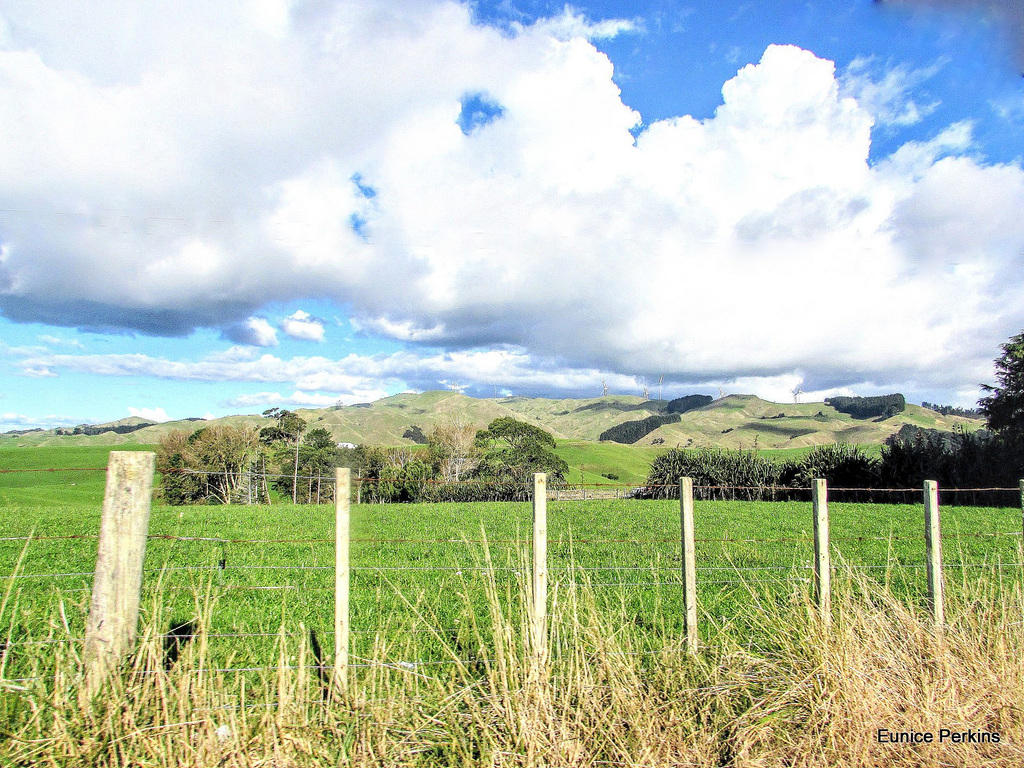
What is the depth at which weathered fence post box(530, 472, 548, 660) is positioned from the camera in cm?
400

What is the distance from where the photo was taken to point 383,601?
840 centimetres

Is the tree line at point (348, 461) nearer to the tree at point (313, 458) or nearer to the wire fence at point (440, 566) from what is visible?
the tree at point (313, 458)

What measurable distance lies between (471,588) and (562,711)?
5.58 m

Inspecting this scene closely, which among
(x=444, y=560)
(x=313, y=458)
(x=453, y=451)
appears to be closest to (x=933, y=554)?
(x=444, y=560)

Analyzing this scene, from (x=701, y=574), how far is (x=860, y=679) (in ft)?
22.1

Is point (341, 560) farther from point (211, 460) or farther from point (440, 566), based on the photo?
point (211, 460)

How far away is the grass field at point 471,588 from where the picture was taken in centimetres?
400

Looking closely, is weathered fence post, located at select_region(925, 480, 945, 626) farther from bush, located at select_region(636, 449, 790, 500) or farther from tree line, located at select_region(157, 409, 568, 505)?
bush, located at select_region(636, 449, 790, 500)

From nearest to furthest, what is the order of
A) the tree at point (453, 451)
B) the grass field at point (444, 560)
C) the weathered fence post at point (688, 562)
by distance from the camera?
the weathered fence post at point (688, 562)
the grass field at point (444, 560)
the tree at point (453, 451)

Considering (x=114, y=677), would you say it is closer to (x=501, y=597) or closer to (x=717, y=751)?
(x=717, y=751)

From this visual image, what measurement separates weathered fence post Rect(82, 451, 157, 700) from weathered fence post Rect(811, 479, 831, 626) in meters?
4.88

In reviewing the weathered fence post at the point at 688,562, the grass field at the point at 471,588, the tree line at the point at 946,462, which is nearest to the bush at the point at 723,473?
the tree line at the point at 946,462

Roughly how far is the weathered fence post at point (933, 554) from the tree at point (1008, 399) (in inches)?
Answer: 1621

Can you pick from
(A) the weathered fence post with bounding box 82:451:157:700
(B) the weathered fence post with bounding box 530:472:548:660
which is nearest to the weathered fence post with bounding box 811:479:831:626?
(B) the weathered fence post with bounding box 530:472:548:660
